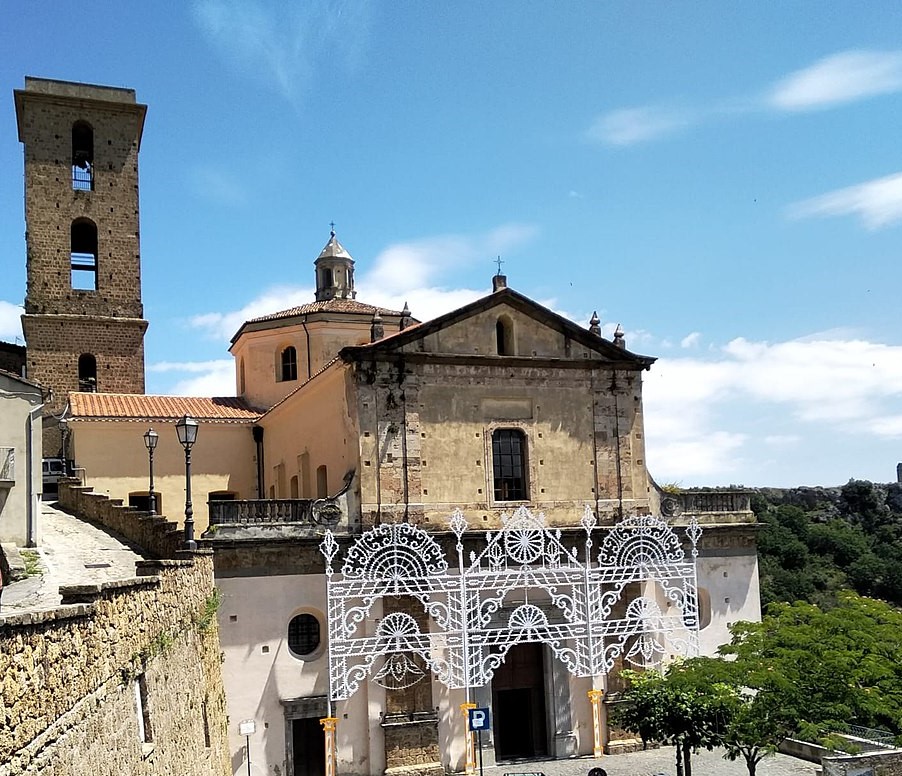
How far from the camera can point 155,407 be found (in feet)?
101

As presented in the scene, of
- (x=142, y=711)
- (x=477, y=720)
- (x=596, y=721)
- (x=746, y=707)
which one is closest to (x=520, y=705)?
(x=596, y=721)

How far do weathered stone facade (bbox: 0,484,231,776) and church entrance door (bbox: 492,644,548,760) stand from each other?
11.6 meters

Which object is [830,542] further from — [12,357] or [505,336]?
[12,357]

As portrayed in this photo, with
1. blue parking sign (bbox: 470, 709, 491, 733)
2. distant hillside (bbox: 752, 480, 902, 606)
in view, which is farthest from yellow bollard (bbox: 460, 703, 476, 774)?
distant hillside (bbox: 752, 480, 902, 606)

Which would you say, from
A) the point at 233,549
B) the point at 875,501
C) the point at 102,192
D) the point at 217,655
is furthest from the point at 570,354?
the point at 875,501

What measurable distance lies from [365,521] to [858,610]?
11.4 metres

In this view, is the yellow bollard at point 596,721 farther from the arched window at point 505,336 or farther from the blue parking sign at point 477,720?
the arched window at point 505,336

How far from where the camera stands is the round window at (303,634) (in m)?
22.8

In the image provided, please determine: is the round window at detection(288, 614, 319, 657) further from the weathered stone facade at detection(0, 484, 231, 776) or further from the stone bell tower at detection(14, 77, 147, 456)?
the stone bell tower at detection(14, 77, 147, 456)

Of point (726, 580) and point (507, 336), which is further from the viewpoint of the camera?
Answer: point (726, 580)

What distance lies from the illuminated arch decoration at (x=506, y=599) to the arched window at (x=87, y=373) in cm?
1528

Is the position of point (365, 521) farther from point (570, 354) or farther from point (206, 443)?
point (206, 443)

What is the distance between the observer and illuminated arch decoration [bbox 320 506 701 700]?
22.7 m

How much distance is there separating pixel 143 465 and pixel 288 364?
21.0ft
